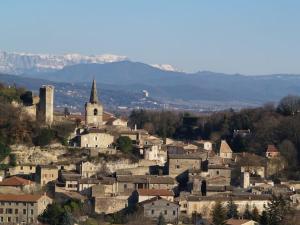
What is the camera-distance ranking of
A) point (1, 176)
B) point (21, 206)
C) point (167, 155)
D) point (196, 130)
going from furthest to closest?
point (196, 130)
point (167, 155)
point (1, 176)
point (21, 206)

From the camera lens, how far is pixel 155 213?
130ft

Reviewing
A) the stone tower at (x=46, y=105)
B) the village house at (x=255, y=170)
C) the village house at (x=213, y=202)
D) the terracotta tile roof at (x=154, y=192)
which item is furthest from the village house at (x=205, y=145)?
the village house at (x=213, y=202)

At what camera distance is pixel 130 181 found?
42.5 m

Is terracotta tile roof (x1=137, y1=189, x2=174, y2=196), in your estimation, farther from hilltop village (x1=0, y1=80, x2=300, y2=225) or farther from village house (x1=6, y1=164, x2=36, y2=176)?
village house (x1=6, y1=164, x2=36, y2=176)

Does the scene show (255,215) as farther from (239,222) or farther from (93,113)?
(93,113)

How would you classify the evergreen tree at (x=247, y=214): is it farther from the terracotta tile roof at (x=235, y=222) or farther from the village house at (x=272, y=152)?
the village house at (x=272, y=152)

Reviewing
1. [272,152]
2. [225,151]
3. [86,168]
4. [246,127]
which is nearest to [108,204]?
[86,168]

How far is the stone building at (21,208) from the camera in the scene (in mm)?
38781

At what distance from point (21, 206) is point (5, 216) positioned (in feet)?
2.85

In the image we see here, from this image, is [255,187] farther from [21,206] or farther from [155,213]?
[21,206]

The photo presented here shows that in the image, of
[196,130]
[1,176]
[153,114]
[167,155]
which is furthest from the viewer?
[153,114]

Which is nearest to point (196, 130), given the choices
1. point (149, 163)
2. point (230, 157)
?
point (230, 157)

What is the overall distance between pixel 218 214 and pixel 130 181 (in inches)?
211

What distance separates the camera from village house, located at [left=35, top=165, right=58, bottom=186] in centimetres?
4253
